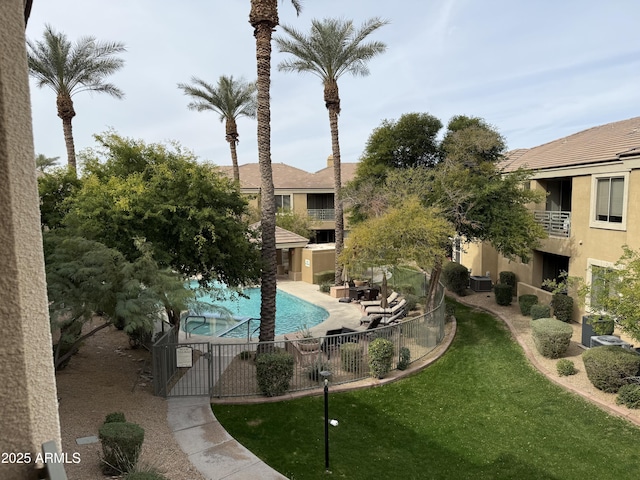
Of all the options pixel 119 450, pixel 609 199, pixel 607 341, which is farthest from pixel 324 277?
pixel 119 450

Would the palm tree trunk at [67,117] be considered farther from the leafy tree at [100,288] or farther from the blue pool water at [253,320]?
the leafy tree at [100,288]

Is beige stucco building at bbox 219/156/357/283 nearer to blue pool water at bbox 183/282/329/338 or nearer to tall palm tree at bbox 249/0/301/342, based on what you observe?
blue pool water at bbox 183/282/329/338

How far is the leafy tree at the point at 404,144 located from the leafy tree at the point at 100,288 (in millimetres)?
16751

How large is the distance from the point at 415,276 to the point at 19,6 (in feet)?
79.4

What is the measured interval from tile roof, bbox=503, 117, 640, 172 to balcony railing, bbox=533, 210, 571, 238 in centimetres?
231

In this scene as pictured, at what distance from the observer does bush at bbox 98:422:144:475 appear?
7914 mm

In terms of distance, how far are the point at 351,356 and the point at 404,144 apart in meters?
15.1

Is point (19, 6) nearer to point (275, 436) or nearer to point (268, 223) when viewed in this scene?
point (275, 436)

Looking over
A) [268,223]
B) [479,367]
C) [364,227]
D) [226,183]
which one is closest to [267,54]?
[226,183]

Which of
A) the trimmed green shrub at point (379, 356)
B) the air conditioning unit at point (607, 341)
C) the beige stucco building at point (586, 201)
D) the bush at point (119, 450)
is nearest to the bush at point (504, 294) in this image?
the beige stucco building at point (586, 201)

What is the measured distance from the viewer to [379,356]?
Result: 13680mm

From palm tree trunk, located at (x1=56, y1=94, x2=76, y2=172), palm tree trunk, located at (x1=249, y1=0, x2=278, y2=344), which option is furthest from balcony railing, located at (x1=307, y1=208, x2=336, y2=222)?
palm tree trunk, located at (x1=249, y1=0, x2=278, y2=344)

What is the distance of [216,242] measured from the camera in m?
14.8

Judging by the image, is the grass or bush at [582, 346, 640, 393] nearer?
the grass
